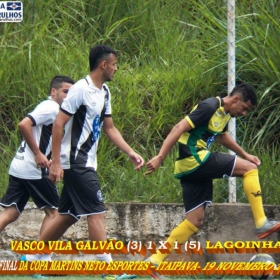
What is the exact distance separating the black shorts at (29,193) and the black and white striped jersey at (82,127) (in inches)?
30.8

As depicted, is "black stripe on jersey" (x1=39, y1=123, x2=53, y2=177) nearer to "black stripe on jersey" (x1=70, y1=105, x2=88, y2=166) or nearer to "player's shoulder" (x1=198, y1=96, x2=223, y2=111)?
"black stripe on jersey" (x1=70, y1=105, x2=88, y2=166)

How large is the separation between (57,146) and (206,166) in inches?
53.6

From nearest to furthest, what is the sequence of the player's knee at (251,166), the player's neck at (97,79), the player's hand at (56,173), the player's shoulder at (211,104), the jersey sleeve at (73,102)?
the player's hand at (56,173), the jersey sleeve at (73,102), the player's neck at (97,79), the player's shoulder at (211,104), the player's knee at (251,166)

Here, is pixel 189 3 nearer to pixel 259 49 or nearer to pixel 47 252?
pixel 259 49

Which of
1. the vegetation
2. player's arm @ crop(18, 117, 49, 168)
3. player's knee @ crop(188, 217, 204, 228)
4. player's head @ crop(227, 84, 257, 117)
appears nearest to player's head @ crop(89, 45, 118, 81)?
player's arm @ crop(18, 117, 49, 168)

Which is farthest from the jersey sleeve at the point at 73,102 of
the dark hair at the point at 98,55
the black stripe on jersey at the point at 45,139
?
the black stripe on jersey at the point at 45,139

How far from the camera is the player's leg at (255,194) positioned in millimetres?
8242

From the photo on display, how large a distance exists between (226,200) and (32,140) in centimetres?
211

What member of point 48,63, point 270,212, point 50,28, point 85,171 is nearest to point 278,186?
point 270,212

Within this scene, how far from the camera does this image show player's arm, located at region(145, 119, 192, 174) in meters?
8.01

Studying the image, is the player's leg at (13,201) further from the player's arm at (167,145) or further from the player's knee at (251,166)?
the player's knee at (251,166)

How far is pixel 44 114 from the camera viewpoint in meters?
8.38

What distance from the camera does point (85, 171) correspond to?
7824 mm

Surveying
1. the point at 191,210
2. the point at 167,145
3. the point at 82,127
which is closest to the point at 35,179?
the point at 82,127
